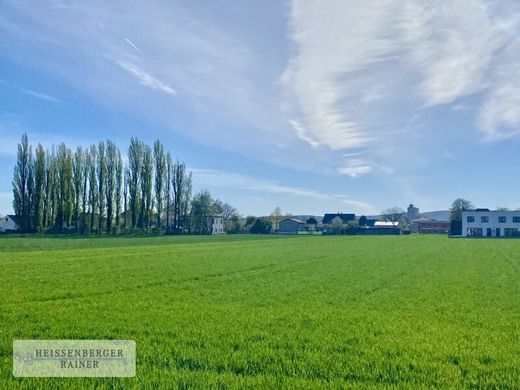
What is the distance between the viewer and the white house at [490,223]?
124 m

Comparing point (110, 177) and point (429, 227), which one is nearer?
point (110, 177)

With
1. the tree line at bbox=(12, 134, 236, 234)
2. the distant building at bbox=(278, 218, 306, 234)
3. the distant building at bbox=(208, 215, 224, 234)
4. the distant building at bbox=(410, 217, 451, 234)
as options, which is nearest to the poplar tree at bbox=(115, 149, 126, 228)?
the tree line at bbox=(12, 134, 236, 234)

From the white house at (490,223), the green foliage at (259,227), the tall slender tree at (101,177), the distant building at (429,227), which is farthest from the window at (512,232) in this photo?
the tall slender tree at (101,177)

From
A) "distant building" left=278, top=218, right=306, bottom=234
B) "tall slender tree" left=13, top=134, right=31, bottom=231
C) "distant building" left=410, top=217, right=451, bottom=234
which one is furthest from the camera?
"distant building" left=410, top=217, right=451, bottom=234

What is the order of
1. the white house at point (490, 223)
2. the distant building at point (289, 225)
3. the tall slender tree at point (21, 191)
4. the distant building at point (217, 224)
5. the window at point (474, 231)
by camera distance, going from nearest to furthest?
the tall slender tree at point (21, 191) → the white house at point (490, 223) → the window at point (474, 231) → the distant building at point (217, 224) → the distant building at point (289, 225)

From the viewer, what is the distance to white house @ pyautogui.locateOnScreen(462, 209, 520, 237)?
408ft

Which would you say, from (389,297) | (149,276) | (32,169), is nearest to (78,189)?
(32,169)

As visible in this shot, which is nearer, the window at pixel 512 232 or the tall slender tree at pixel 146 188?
the tall slender tree at pixel 146 188

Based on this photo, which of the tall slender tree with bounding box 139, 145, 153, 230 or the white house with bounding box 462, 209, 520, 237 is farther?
the white house with bounding box 462, 209, 520, 237

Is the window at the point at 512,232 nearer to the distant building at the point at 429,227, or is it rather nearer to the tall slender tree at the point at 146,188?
the distant building at the point at 429,227

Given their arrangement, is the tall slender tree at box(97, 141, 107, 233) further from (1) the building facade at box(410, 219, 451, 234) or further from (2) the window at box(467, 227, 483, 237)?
(1) the building facade at box(410, 219, 451, 234)

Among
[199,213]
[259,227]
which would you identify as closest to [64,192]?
[199,213]

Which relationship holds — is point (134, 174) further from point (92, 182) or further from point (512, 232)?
point (512, 232)

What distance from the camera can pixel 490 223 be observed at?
415 feet
